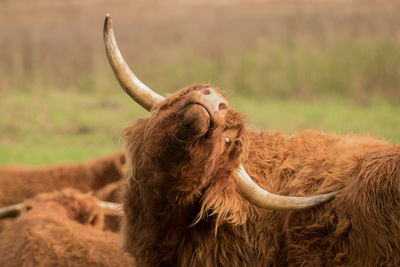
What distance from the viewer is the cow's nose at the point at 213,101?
2949 millimetres

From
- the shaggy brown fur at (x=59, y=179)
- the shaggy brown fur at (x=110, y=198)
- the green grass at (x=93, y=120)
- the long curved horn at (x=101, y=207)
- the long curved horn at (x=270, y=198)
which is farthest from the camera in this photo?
the green grass at (x=93, y=120)

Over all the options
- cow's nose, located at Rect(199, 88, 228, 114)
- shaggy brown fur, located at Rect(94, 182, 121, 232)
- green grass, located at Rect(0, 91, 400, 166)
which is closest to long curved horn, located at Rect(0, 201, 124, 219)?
shaggy brown fur, located at Rect(94, 182, 121, 232)

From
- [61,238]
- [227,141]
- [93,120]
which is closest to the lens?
[227,141]

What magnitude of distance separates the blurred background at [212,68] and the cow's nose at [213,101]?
8093mm

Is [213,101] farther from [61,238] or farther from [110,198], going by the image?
[110,198]

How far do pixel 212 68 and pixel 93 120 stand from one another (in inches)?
157

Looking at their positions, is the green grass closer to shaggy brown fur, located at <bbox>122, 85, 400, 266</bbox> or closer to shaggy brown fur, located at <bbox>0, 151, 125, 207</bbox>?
shaggy brown fur, located at <bbox>0, 151, 125, 207</bbox>

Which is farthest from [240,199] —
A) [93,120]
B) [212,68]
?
[212,68]

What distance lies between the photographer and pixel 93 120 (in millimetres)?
14367

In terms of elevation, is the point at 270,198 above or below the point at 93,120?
above

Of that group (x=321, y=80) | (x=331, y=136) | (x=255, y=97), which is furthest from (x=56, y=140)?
(x=331, y=136)

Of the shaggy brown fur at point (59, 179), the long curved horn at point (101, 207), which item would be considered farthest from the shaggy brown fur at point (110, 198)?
the shaggy brown fur at point (59, 179)

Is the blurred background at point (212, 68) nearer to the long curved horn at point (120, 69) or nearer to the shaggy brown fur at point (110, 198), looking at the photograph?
the shaggy brown fur at point (110, 198)

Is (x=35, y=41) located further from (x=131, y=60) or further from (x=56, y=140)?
(x=56, y=140)
